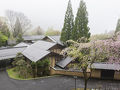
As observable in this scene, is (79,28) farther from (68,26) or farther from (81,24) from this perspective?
(68,26)

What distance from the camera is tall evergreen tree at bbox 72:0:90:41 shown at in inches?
789

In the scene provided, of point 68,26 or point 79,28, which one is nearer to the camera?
point 79,28

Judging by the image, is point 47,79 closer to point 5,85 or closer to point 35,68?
point 35,68

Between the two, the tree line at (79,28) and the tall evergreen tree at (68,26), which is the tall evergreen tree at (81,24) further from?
the tall evergreen tree at (68,26)

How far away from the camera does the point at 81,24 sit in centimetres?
2030

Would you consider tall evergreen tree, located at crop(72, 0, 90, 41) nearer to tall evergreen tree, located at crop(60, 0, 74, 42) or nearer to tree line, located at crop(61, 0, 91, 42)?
tree line, located at crop(61, 0, 91, 42)

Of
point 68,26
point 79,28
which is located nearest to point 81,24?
point 79,28

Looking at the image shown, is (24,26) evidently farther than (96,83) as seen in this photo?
Yes

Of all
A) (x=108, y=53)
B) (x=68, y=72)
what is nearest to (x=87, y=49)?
(x=108, y=53)

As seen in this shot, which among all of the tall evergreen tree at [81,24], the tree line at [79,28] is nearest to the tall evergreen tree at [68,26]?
the tree line at [79,28]

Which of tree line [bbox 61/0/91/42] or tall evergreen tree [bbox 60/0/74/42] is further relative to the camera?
tall evergreen tree [bbox 60/0/74/42]

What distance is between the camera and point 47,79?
40.7 ft

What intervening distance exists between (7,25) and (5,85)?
1139 inches

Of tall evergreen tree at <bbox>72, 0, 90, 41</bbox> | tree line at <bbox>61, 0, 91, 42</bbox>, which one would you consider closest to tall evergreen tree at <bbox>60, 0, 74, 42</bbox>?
tree line at <bbox>61, 0, 91, 42</bbox>
